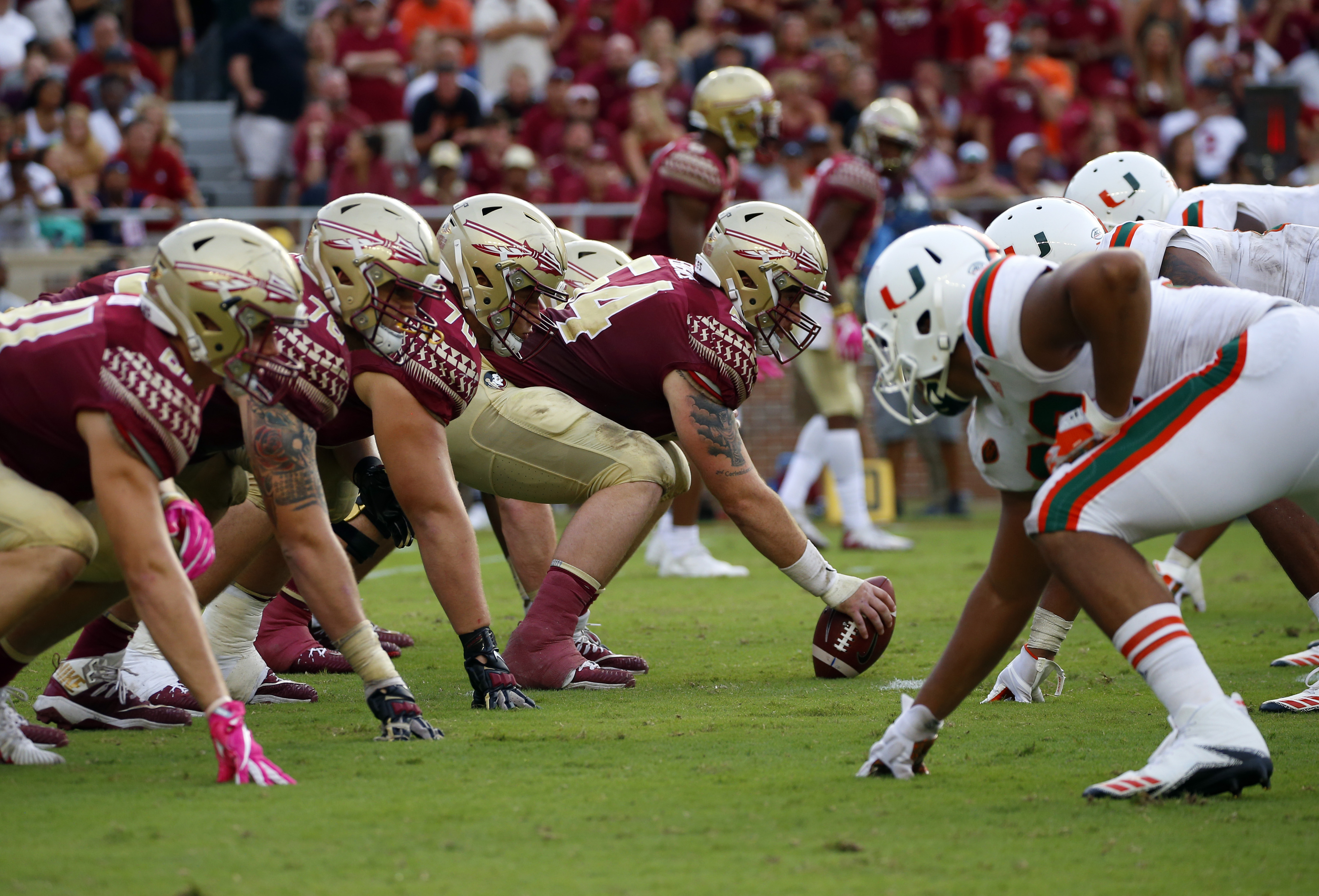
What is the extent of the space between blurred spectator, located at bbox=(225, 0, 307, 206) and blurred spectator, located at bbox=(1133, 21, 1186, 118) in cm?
902

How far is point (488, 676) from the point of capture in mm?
4863

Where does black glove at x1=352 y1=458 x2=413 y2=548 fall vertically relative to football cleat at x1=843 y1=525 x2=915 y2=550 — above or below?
above

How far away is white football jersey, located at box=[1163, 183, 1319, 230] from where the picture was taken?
577 cm

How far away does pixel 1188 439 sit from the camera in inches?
143

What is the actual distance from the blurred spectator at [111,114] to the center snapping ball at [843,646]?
10.4 meters

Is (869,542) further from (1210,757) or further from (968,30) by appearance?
(968,30)

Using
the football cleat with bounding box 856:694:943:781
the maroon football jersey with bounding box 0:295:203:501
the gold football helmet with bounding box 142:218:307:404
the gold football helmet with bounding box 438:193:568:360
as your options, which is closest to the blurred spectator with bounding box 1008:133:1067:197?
the gold football helmet with bounding box 438:193:568:360

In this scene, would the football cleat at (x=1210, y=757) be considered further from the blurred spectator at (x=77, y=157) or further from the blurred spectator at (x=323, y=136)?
the blurred spectator at (x=77, y=157)

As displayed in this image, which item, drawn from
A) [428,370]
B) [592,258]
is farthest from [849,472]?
[428,370]

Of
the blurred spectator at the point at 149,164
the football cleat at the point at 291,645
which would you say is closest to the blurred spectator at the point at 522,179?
the blurred spectator at the point at 149,164

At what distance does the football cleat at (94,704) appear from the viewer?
4.68m

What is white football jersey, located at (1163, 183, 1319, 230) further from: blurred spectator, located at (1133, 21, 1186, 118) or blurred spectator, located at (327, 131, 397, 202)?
blurred spectator, located at (1133, 21, 1186, 118)

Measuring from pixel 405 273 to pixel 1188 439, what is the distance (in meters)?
2.45

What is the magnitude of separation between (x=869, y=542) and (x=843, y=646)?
466cm
